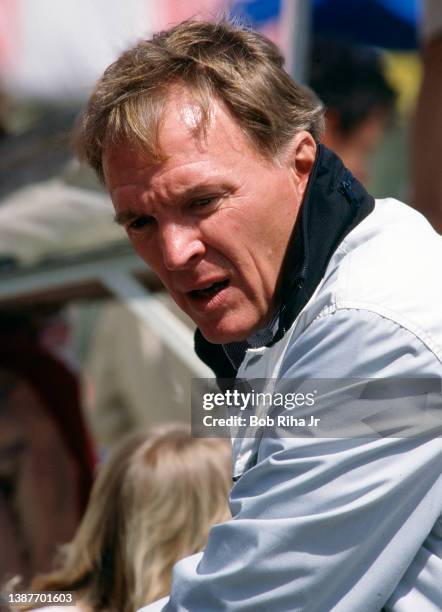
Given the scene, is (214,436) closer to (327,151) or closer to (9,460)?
(327,151)

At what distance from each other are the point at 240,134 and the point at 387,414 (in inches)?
20.8

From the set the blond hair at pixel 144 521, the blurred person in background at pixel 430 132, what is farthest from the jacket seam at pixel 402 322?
the blurred person in background at pixel 430 132

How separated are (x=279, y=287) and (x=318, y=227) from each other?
5.7 inches

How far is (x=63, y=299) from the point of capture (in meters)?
4.39

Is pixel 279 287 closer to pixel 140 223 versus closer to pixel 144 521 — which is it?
pixel 140 223

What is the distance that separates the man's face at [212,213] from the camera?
1598mm

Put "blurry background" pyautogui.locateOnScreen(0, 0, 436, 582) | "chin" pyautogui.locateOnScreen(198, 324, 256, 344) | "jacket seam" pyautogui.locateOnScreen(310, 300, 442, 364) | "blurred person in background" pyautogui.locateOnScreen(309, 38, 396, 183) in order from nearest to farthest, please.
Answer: "jacket seam" pyautogui.locateOnScreen(310, 300, 442, 364) → "chin" pyautogui.locateOnScreen(198, 324, 256, 344) → "blurry background" pyautogui.locateOnScreen(0, 0, 436, 582) → "blurred person in background" pyautogui.locateOnScreen(309, 38, 396, 183)

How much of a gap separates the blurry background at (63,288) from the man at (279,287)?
1935 mm

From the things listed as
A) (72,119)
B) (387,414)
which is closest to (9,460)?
(72,119)

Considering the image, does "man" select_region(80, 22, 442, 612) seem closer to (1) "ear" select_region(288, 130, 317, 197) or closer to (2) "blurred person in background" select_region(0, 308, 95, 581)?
(1) "ear" select_region(288, 130, 317, 197)

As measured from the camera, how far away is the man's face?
62.9 inches

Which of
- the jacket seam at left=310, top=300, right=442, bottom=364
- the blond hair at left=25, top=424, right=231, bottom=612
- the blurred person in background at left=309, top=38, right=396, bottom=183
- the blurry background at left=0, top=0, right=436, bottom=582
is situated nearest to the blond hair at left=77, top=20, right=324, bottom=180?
the jacket seam at left=310, top=300, right=442, bottom=364

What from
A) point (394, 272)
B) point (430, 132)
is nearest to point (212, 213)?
point (394, 272)

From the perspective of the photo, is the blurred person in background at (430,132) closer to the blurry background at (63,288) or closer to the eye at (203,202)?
the blurry background at (63,288)
